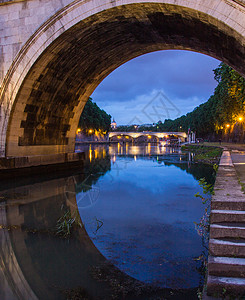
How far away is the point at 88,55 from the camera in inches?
511

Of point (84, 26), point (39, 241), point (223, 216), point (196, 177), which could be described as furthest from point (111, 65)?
point (223, 216)

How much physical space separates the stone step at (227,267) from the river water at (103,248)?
1.81 feet

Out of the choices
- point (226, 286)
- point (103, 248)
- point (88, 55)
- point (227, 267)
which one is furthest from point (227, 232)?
point (88, 55)

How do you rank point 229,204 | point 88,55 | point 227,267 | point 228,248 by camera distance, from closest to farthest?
point 227,267 → point 228,248 → point 229,204 → point 88,55

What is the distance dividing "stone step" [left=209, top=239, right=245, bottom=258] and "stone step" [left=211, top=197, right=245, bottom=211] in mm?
678

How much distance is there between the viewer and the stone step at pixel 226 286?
8.24 ft

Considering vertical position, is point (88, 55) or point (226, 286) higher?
point (88, 55)

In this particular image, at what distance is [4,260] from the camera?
404 cm

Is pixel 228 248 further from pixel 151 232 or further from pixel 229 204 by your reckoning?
pixel 151 232

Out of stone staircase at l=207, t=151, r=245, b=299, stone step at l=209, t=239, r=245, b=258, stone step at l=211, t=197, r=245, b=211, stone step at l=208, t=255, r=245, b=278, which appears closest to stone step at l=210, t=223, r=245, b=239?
stone staircase at l=207, t=151, r=245, b=299

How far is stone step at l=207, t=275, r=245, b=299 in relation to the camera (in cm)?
251

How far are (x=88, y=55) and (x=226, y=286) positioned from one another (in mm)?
12140

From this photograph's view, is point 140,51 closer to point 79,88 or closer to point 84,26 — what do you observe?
point 79,88

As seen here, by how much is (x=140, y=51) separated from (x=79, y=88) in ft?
12.7
